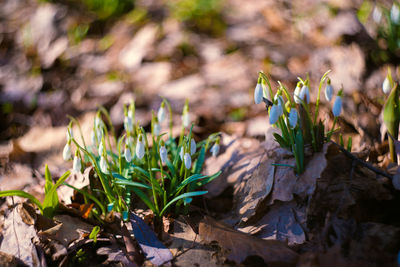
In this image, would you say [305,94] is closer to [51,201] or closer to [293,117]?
[293,117]

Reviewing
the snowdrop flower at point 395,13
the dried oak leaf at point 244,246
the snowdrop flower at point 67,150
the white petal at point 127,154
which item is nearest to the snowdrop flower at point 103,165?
the white petal at point 127,154

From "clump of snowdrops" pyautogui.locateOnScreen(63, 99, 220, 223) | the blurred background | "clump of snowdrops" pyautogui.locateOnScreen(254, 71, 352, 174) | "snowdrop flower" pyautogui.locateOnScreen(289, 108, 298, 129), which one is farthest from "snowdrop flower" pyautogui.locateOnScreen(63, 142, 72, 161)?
"snowdrop flower" pyautogui.locateOnScreen(289, 108, 298, 129)

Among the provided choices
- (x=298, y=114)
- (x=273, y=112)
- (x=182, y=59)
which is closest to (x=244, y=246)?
(x=273, y=112)

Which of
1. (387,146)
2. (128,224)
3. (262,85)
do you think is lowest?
(128,224)

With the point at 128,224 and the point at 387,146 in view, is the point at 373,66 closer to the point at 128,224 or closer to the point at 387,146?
the point at 387,146

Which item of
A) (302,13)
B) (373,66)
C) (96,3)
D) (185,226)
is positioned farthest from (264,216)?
(96,3)

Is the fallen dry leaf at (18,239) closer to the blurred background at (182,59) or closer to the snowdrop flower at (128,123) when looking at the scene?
the snowdrop flower at (128,123)
